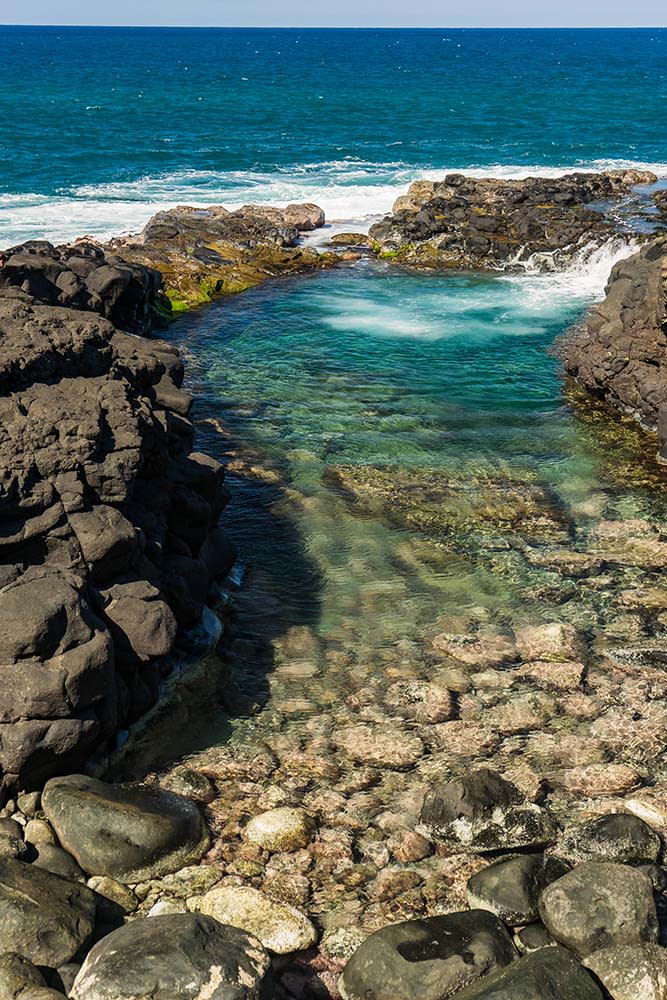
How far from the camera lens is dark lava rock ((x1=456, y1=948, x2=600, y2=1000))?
24.5 ft

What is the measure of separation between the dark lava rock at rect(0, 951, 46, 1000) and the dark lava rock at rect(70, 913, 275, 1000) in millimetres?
308

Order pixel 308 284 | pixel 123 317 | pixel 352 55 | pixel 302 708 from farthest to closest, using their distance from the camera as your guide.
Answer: pixel 352 55
pixel 308 284
pixel 123 317
pixel 302 708

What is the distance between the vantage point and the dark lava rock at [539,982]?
24.5ft

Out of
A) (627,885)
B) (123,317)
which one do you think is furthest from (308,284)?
(627,885)

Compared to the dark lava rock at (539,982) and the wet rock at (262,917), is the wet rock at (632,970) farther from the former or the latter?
the wet rock at (262,917)

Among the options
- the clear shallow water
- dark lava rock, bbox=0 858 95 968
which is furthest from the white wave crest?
dark lava rock, bbox=0 858 95 968

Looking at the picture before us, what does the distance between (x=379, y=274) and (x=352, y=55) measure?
549 feet

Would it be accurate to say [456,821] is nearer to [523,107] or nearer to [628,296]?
[628,296]

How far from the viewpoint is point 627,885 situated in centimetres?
875

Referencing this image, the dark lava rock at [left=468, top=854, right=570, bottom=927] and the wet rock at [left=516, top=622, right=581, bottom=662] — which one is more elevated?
the dark lava rock at [left=468, top=854, right=570, bottom=927]

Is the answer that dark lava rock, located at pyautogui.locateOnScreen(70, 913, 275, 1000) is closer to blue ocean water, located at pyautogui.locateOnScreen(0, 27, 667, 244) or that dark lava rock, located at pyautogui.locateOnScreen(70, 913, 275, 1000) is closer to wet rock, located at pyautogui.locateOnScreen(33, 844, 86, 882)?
wet rock, located at pyautogui.locateOnScreen(33, 844, 86, 882)

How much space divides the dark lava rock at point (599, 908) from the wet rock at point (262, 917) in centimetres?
209

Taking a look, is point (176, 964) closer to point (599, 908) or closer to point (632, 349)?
point (599, 908)

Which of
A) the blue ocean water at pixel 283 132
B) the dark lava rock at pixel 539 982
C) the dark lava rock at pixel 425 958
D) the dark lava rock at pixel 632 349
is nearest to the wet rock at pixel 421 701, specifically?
the dark lava rock at pixel 425 958
